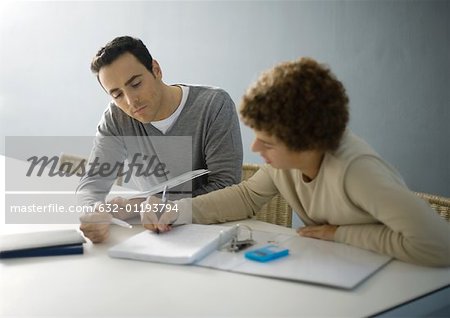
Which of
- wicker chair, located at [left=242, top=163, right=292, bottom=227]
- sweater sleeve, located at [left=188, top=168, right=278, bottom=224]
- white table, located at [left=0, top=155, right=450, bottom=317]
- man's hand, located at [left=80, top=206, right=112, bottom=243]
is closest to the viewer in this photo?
white table, located at [left=0, top=155, right=450, bottom=317]

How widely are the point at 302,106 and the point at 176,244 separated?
16.4 inches

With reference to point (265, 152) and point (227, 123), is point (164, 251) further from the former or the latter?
point (227, 123)

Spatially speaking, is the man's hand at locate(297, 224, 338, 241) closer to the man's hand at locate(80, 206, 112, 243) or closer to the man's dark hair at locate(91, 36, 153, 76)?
the man's hand at locate(80, 206, 112, 243)

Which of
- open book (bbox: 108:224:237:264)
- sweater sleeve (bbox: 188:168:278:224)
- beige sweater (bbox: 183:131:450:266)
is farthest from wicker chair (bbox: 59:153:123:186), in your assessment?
beige sweater (bbox: 183:131:450:266)

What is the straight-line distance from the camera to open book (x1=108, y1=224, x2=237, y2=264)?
1.16 m

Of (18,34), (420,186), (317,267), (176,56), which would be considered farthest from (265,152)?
(18,34)

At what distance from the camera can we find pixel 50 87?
338 centimetres

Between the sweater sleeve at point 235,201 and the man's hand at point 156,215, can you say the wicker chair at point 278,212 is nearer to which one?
the sweater sleeve at point 235,201

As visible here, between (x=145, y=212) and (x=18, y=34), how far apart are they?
2481 mm

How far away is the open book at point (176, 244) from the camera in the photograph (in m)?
1.16

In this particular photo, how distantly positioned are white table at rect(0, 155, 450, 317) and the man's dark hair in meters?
0.68

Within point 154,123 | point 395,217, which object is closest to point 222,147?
point 154,123

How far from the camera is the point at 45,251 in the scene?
1214 mm

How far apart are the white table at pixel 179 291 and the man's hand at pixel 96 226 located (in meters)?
0.12
